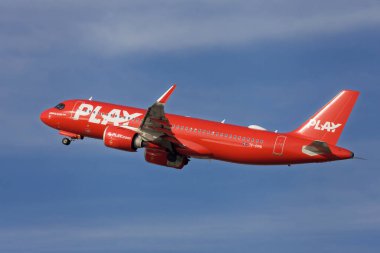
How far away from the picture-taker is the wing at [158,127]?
202ft

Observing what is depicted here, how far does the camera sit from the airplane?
211ft

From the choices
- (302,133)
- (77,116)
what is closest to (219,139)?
(302,133)

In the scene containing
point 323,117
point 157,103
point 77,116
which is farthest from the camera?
point 77,116

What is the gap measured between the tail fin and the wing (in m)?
12.4

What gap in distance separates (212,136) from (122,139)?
847cm

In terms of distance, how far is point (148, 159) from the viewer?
6956cm

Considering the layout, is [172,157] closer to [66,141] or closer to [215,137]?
[215,137]

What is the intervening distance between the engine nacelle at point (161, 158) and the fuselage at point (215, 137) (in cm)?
154

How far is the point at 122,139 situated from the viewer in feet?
218

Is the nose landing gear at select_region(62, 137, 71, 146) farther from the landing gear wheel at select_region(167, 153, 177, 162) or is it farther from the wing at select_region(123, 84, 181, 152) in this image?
the landing gear wheel at select_region(167, 153, 177, 162)

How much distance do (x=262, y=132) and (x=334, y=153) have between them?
7.28 metres

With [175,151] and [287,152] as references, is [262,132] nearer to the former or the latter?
[287,152]

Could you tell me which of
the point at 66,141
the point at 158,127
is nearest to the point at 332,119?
the point at 158,127

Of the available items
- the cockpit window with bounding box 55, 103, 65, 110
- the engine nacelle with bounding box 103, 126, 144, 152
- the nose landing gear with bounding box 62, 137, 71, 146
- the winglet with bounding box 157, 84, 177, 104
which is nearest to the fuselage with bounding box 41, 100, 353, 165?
the cockpit window with bounding box 55, 103, 65, 110
